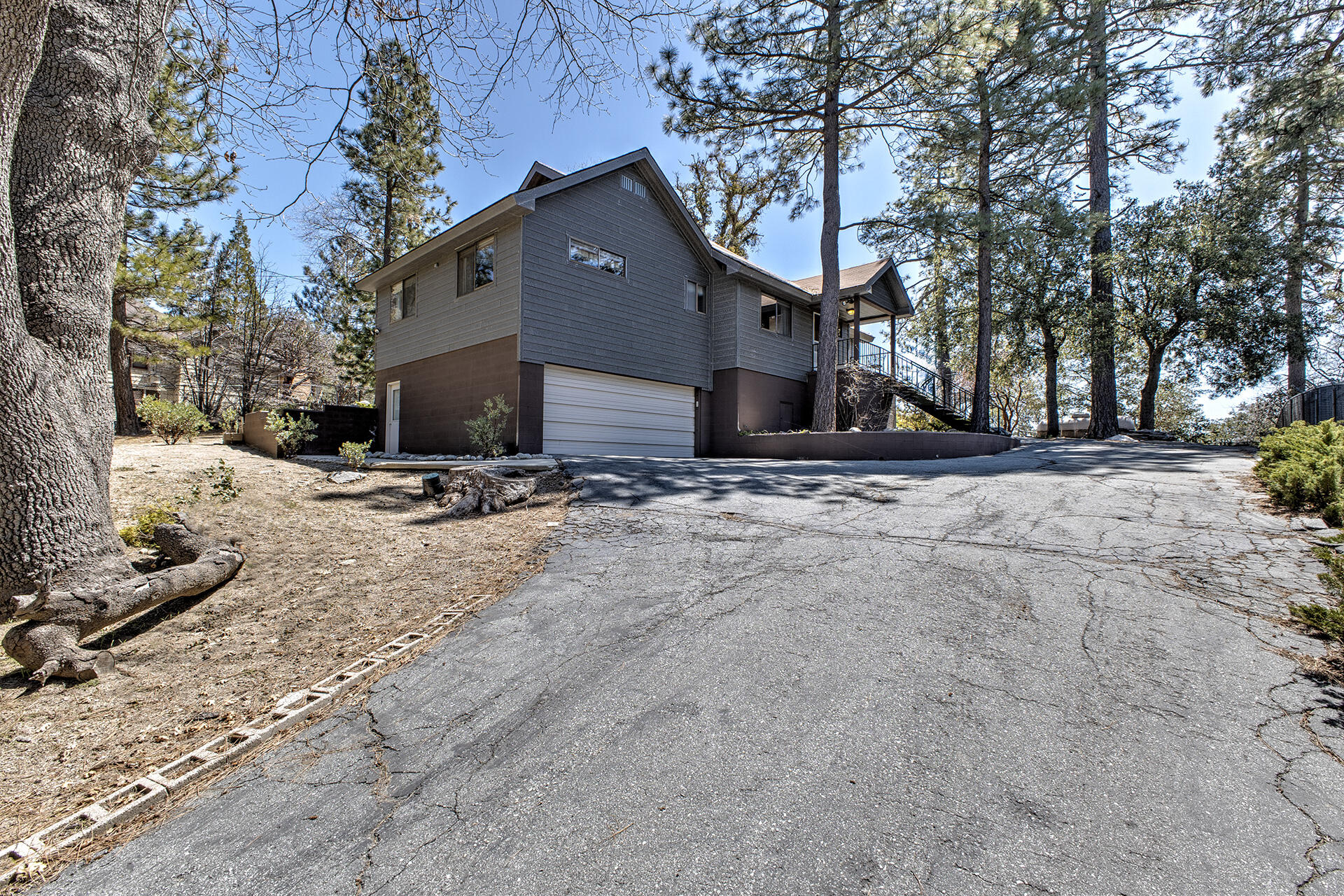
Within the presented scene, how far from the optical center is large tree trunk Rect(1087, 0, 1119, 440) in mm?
15008

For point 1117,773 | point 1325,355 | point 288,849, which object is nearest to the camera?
point 288,849

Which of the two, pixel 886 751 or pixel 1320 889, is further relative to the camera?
pixel 886 751

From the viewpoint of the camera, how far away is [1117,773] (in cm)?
192

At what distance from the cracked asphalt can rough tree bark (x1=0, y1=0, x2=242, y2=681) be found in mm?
2152

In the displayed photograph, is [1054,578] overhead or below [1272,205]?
below

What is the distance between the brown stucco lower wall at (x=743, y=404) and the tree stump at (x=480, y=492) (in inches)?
361

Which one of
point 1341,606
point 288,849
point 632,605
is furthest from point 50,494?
point 1341,606

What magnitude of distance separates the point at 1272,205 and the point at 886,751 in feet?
72.1

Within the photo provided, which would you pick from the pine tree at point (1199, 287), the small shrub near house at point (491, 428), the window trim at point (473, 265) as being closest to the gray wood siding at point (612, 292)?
the window trim at point (473, 265)

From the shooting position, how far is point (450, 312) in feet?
43.1

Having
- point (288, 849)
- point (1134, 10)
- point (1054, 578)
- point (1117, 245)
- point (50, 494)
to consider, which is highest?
point (1134, 10)

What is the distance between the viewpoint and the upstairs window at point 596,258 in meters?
12.3

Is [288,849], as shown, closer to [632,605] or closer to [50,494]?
[632,605]

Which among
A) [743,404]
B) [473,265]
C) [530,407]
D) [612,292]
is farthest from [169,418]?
[743,404]
